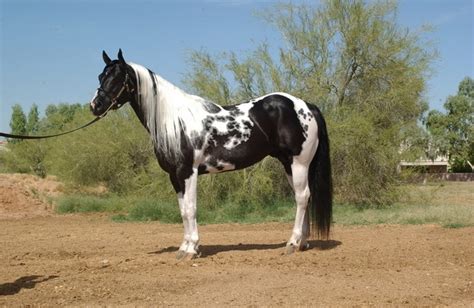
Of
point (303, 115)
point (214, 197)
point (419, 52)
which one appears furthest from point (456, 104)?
point (303, 115)

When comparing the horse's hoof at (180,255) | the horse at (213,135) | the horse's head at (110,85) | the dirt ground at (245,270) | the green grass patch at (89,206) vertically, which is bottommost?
the dirt ground at (245,270)

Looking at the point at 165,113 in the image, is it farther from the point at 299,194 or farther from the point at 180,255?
A: the point at 299,194

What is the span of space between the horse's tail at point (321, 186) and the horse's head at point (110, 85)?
270cm

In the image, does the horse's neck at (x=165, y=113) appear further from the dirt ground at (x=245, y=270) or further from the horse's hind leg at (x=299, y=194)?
the dirt ground at (x=245, y=270)

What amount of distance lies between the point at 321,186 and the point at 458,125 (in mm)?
52572

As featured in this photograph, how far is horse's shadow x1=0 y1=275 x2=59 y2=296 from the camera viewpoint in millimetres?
5574

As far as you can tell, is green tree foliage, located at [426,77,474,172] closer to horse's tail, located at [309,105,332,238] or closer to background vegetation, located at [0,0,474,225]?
background vegetation, located at [0,0,474,225]

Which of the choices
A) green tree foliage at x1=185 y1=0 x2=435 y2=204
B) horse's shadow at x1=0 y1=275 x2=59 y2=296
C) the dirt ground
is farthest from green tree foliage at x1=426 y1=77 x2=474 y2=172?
horse's shadow at x1=0 y1=275 x2=59 y2=296

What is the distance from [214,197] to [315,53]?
210 inches

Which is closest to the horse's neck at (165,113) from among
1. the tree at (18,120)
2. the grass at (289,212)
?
the grass at (289,212)

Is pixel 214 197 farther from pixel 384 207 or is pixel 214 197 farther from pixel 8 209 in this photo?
pixel 8 209

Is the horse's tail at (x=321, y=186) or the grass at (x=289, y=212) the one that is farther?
the grass at (x=289, y=212)

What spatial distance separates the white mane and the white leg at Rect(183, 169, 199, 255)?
391 mm

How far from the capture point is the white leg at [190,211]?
23.6 ft
